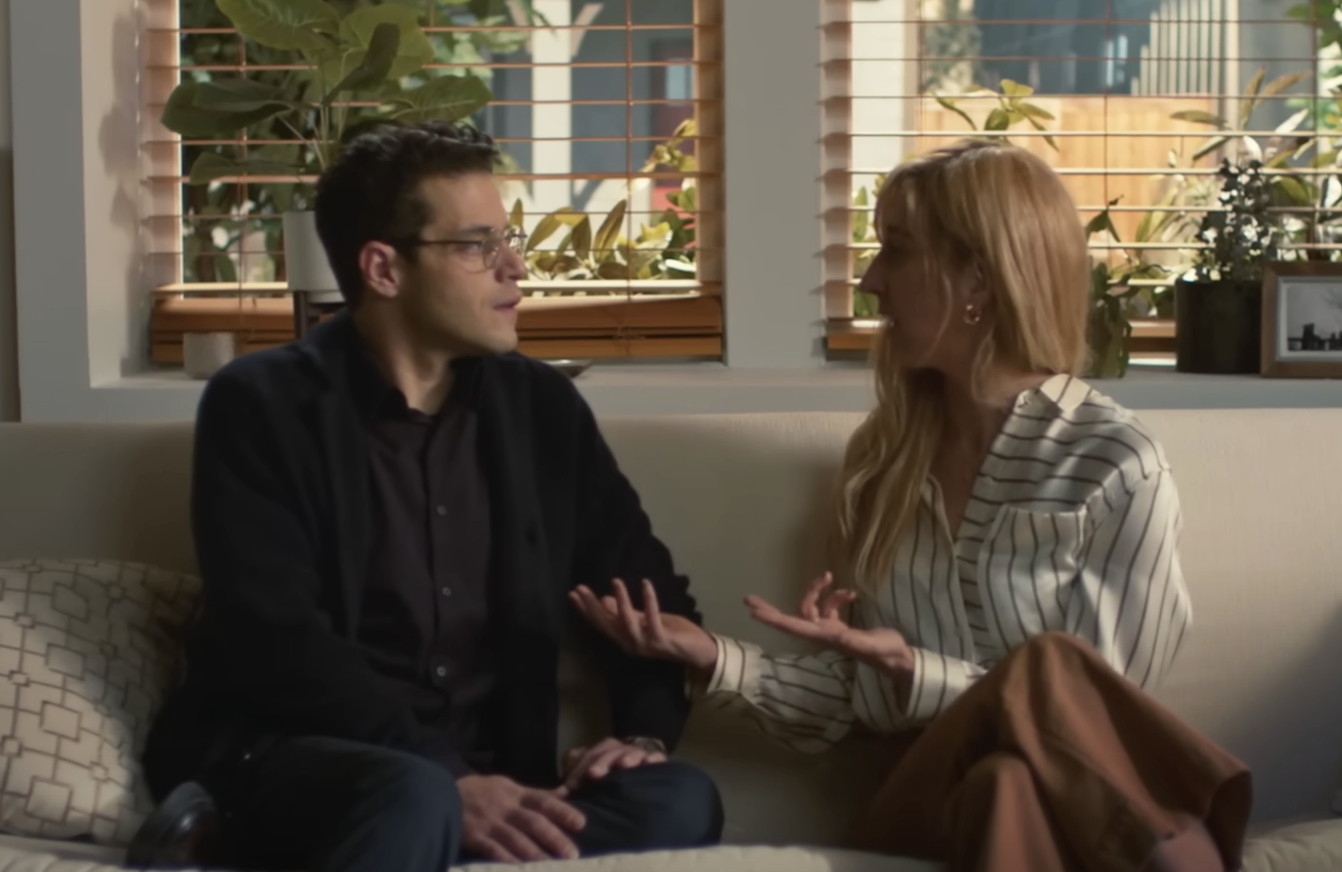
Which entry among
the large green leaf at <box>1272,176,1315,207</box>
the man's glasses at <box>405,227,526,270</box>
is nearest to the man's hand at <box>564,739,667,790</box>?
the man's glasses at <box>405,227,526,270</box>

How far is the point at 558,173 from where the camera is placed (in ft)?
10.8

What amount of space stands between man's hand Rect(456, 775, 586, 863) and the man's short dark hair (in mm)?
658

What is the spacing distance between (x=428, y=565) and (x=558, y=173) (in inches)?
52.5

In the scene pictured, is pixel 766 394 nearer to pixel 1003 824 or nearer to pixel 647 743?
pixel 647 743

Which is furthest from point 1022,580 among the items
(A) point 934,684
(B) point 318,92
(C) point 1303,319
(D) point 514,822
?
(B) point 318,92

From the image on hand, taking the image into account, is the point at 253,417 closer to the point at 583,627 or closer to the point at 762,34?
the point at 583,627

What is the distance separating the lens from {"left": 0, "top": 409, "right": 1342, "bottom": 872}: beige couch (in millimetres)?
2252

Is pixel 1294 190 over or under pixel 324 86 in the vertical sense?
under

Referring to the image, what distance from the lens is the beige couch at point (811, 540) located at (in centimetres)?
225

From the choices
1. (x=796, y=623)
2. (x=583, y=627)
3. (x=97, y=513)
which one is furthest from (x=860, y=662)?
(x=97, y=513)

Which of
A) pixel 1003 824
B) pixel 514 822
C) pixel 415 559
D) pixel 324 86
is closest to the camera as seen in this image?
pixel 1003 824

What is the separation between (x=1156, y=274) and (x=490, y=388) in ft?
5.04

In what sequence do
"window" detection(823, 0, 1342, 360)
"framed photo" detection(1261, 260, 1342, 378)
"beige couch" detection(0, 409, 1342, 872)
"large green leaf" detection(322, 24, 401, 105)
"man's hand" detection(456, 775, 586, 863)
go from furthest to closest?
1. "window" detection(823, 0, 1342, 360)
2. "framed photo" detection(1261, 260, 1342, 378)
3. "large green leaf" detection(322, 24, 401, 105)
4. "beige couch" detection(0, 409, 1342, 872)
5. "man's hand" detection(456, 775, 586, 863)

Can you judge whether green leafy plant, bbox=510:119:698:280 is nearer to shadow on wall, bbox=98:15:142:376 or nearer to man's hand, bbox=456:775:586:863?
shadow on wall, bbox=98:15:142:376
